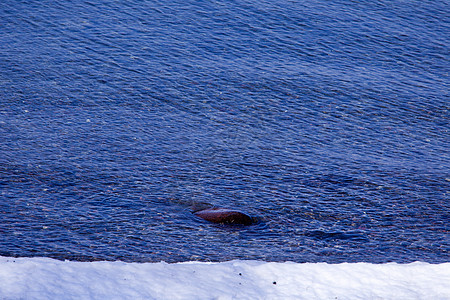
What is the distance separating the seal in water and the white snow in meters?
3.52

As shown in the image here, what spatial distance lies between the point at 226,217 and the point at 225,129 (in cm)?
903

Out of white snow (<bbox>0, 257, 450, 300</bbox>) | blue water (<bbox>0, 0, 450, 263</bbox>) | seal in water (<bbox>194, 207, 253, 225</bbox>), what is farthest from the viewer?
seal in water (<bbox>194, 207, 253, 225</bbox>)

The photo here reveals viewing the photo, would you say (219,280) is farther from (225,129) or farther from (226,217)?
(225,129)

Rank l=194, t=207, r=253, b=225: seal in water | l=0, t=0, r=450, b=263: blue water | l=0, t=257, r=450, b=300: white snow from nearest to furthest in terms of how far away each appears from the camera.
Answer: l=0, t=257, r=450, b=300: white snow
l=0, t=0, r=450, b=263: blue water
l=194, t=207, r=253, b=225: seal in water

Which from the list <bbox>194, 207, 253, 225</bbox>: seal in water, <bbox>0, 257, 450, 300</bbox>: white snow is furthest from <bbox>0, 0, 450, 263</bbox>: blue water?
<bbox>0, 257, 450, 300</bbox>: white snow

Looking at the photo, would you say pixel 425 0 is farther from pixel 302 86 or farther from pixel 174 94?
pixel 174 94

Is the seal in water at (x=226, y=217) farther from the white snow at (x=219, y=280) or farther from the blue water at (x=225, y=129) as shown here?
the white snow at (x=219, y=280)

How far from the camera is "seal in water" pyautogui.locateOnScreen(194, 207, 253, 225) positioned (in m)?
20.7

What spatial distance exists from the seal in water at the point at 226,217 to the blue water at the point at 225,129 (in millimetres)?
349

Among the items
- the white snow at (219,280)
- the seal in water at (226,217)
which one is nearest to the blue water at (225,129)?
the seal in water at (226,217)

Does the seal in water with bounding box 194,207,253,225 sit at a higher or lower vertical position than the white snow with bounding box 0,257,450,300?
lower

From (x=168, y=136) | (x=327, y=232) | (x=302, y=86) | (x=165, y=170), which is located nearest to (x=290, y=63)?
(x=302, y=86)

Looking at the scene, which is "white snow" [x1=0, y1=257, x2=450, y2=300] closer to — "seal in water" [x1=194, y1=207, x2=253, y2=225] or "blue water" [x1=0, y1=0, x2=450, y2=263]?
"blue water" [x1=0, y1=0, x2=450, y2=263]

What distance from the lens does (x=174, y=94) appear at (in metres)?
32.2
